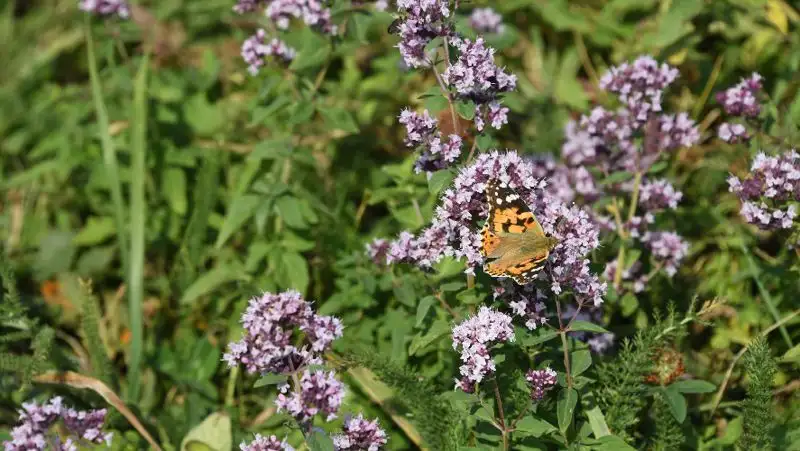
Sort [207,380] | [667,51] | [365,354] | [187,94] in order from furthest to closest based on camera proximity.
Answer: [187,94], [667,51], [207,380], [365,354]

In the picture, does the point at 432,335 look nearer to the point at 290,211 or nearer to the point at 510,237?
the point at 510,237

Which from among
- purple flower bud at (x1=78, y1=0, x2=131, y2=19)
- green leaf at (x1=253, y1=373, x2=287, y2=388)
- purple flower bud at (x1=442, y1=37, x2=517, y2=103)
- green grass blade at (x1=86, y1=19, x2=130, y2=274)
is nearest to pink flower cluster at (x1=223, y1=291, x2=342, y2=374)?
green leaf at (x1=253, y1=373, x2=287, y2=388)

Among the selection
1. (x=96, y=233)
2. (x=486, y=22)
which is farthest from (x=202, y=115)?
(x=486, y=22)

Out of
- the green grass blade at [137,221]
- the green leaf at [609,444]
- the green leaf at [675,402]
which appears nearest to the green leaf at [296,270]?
the green grass blade at [137,221]

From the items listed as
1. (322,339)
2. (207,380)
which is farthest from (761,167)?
(207,380)

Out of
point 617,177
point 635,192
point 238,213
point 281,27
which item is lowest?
point 238,213

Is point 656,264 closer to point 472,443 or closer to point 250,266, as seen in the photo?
point 472,443

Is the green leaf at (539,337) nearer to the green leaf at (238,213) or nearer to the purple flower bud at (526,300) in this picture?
the purple flower bud at (526,300)
